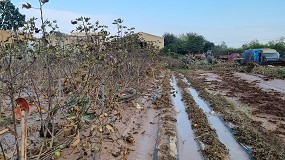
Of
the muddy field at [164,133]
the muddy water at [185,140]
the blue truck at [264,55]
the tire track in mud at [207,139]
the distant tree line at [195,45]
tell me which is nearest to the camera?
the muddy field at [164,133]

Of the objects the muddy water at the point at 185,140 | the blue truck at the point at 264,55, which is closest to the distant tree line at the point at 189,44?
the blue truck at the point at 264,55

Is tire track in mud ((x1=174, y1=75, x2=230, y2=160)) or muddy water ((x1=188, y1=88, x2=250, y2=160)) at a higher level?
tire track in mud ((x1=174, y1=75, x2=230, y2=160))

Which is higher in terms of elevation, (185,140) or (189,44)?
(189,44)

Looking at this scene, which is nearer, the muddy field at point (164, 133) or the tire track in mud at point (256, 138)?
the muddy field at point (164, 133)

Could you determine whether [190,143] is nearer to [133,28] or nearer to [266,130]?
[266,130]

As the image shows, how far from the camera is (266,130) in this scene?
6.56 m

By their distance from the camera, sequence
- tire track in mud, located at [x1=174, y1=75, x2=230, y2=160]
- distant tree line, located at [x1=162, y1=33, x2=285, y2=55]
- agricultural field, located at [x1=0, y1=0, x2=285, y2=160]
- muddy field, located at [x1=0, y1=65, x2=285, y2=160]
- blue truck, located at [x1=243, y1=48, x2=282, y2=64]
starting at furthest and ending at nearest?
distant tree line, located at [x1=162, y1=33, x2=285, y2=55]
blue truck, located at [x1=243, y1=48, x2=282, y2=64]
tire track in mud, located at [x1=174, y1=75, x2=230, y2=160]
muddy field, located at [x1=0, y1=65, x2=285, y2=160]
agricultural field, located at [x1=0, y1=0, x2=285, y2=160]

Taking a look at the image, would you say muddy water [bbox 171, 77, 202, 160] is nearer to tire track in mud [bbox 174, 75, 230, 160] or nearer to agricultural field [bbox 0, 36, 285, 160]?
agricultural field [bbox 0, 36, 285, 160]

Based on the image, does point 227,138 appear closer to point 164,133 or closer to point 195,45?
point 164,133

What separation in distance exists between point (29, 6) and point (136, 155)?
2.60 meters

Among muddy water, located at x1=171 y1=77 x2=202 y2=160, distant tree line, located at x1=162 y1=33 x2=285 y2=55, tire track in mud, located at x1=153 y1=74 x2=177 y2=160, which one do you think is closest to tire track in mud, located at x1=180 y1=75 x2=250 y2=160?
muddy water, located at x1=171 y1=77 x2=202 y2=160

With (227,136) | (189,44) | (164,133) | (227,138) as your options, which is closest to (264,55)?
(189,44)

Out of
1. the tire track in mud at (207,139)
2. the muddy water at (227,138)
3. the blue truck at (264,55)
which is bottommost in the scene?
the muddy water at (227,138)

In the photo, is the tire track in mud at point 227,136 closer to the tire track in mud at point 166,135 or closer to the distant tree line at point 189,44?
the tire track in mud at point 166,135
